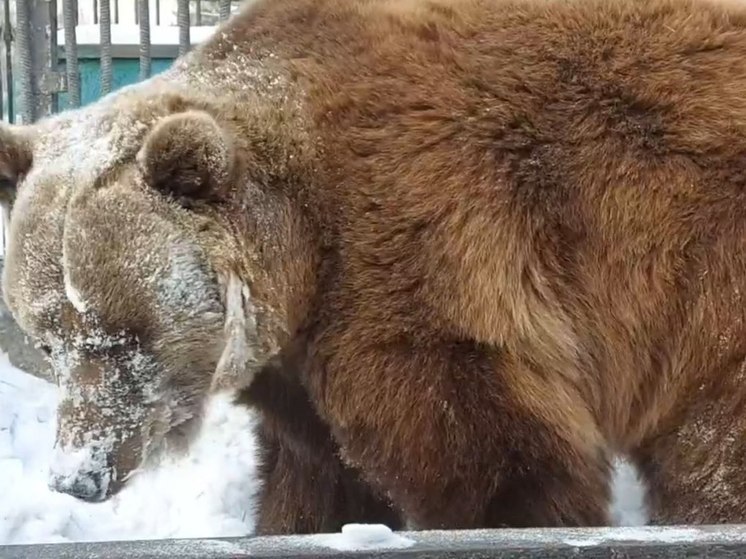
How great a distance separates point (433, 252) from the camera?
9.81 ft

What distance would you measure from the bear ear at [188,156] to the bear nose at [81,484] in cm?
86

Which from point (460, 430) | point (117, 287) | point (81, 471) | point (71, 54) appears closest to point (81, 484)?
point (81, 471)

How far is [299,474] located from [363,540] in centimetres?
177

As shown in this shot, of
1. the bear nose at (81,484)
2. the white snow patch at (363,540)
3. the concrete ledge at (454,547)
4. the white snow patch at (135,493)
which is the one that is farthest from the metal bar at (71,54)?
the white snow patch at (363,540)

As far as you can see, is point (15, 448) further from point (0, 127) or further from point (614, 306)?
point (614, 306)

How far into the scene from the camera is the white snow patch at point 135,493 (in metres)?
4.32

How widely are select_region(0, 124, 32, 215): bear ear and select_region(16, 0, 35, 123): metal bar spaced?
2820mm

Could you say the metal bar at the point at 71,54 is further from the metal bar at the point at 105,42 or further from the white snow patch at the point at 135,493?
the white snow patch at the point at 135,493

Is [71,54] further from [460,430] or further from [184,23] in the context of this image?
[460,430]

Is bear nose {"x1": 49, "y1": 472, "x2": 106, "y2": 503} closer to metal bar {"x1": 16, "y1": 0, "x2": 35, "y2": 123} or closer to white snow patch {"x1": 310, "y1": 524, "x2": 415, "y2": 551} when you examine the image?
white snow patch {"x1": 310, "y1": 524, "x2": 415, "y2": 551}

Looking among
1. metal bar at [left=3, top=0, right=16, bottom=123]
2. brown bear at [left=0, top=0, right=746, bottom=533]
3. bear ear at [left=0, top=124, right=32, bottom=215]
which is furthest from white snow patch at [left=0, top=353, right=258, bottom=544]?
metal bar at [left=3, top=0, right=16, bottom=123]

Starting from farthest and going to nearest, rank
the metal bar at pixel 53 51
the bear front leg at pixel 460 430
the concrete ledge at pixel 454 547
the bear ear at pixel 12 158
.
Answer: the metal bar at pixel 53 51 < the bear ear at pixel 12 158 < the bear front leg at pixel 460 430 < the concrete ledge at pixel 454 547

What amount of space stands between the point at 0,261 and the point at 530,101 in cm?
264

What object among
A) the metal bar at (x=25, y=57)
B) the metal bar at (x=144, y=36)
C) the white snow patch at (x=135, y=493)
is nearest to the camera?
the white snow patch at (x=135, y=493)
